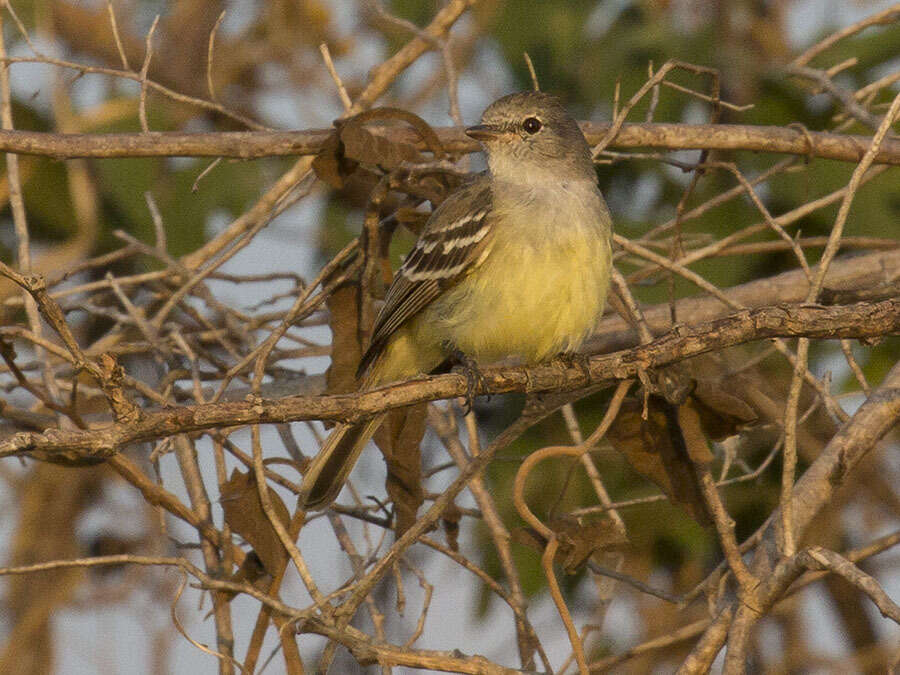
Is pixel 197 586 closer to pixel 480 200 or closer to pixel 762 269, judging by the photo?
pixel 480 200

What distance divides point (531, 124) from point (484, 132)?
0.32m

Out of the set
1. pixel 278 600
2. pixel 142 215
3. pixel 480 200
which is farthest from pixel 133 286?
pixel 278 600

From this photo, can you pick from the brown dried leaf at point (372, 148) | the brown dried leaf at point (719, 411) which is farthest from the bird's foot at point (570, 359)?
the brown dried leaf at point (372, 148)

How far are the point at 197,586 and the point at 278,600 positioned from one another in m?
0.27

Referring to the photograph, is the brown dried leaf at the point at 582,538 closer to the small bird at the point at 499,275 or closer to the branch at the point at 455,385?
the branch at the point at 455,385

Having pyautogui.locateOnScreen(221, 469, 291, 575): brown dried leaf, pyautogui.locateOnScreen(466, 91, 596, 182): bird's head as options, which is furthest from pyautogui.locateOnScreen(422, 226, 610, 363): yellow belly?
pyautogui.locateOnScreen(221, 469, 291, 575): brown dried leaf

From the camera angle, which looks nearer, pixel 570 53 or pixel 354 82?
pixel 570 53

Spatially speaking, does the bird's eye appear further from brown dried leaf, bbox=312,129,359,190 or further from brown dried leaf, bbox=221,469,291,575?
brown dried leaf, bbox=221,469,291,575

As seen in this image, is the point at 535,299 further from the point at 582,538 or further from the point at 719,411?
the point at 582,538

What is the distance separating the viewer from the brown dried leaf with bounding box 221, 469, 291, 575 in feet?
12.1

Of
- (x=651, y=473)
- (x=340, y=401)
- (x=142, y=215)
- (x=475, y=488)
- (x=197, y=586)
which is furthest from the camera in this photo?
(x=142, y=215)

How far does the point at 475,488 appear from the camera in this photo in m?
3.99

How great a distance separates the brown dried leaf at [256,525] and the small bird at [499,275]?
20cm

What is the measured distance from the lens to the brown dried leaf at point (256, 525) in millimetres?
3678
